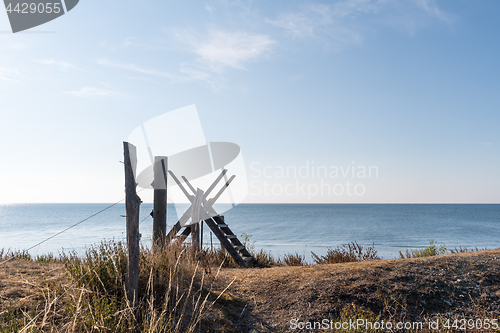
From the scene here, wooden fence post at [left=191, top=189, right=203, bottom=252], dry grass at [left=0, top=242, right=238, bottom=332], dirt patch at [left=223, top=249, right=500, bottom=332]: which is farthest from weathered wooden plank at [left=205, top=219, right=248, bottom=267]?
dry grass at [left=0, top=242, right=238, bottom=332]

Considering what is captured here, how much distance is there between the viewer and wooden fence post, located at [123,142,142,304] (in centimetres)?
425

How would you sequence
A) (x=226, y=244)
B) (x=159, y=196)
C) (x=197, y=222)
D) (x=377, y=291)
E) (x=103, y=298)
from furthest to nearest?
(x=226, y=244), (x=197, y=222), (x=159, y=196), (x=377, y=291), (x=103, y=298)

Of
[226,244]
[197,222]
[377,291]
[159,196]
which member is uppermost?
[159,196]

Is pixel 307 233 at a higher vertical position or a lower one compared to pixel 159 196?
lower

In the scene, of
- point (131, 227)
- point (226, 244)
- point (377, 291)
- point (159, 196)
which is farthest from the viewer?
point (226, 244)

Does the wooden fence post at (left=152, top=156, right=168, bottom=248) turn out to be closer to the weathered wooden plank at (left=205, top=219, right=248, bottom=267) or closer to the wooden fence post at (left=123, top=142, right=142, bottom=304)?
the weathered wooden plank at (left=205, top=219, right=248, bottom=267)

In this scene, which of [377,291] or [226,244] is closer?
[377,291]

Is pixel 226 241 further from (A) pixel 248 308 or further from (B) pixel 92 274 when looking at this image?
(B) pixel 92 274

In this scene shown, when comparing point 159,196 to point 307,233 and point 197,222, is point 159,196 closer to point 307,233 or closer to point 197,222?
point 197,222

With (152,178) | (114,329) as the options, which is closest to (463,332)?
(114,329)

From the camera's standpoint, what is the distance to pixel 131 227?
14.1 feet

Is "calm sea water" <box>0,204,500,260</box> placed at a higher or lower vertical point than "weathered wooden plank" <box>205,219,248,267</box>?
lower

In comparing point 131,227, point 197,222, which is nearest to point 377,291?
point 131,227

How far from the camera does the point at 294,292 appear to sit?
529 centimetres
